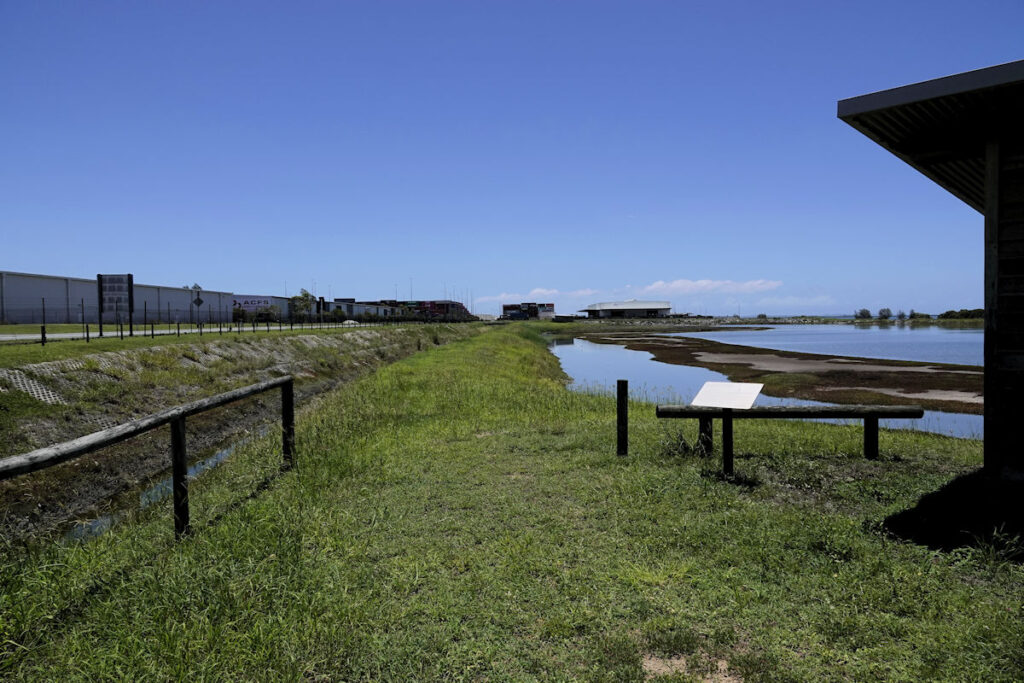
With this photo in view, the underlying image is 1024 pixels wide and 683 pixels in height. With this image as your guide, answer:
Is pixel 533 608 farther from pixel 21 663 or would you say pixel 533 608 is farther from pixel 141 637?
pixel 21 663

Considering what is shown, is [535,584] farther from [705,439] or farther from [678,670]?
[705,439]

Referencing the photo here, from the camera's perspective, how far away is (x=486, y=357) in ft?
102

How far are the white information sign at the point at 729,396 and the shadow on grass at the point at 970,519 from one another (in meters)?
1.87

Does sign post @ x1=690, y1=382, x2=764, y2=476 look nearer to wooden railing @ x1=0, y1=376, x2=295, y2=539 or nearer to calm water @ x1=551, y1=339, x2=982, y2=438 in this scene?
wooden railing @ x1=0, y1=376, x2=295, y2=539

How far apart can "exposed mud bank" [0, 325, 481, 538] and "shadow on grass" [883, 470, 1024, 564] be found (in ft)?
27.3

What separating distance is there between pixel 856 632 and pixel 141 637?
15.7 feet

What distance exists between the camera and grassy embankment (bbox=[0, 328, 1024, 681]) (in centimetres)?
371

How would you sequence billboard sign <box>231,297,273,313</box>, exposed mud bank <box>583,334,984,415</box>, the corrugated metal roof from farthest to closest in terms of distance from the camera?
the corrugated metal roof, billboard sign <box>231,297,273,313</box>, exposed mud bank <box>583,334,984,415</box>

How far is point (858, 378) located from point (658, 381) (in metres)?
9.40

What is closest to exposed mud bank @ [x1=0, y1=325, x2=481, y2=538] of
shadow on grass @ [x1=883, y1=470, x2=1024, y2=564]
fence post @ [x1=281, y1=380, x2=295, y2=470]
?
fence post @ [x1=281, y1=380, x2=295, y2=470]

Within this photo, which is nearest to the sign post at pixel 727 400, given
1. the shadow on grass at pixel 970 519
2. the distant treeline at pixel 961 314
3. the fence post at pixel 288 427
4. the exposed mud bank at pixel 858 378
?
the shadow on grass at pixel 970 519

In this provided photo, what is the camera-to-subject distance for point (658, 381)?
3031cm

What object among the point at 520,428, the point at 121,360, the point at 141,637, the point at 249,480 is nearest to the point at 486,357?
the point at 121,360

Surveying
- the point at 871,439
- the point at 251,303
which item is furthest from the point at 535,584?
the point at 251,303
